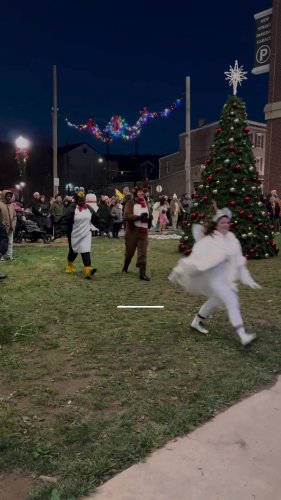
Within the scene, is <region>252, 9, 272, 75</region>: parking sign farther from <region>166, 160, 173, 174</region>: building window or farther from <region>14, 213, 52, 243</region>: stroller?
<region>166, 160, 173, 174</region>: building window

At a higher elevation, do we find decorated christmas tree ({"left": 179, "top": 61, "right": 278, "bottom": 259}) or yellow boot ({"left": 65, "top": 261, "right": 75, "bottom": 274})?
decorated christmas tree ({"left": 179, "top": 61, "right": 278, "bottom": 259})

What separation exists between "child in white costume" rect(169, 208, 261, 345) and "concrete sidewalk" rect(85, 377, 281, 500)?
5.89 feet

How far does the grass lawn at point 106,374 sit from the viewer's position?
10.1 feet

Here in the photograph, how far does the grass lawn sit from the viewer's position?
3.07 meters

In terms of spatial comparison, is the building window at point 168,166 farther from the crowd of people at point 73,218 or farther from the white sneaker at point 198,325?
the white sneaker at point 198,325

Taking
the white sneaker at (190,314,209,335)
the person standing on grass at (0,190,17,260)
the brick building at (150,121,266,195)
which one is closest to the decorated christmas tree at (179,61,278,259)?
the person standing on grass at (0,190,17,260)

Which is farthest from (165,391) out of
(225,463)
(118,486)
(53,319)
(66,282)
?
(66,282)

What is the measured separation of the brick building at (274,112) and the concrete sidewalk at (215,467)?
1144 inches

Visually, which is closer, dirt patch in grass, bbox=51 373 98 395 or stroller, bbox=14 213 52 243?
dirt patch in grass, bbox=51 373 98 395

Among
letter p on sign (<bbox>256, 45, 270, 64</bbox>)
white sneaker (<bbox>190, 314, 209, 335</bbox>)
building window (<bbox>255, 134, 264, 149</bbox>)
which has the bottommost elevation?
white sneaker (<bbox>190, 314, 209, 335</bbox>)

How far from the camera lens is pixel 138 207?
955 cm

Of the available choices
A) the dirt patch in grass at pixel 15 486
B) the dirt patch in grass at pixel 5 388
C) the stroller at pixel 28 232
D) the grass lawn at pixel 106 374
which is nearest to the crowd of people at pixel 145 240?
the stroller at pixel 28 232

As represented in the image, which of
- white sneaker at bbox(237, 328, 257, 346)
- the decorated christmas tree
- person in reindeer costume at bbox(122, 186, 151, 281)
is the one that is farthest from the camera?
the decorated christmas tree

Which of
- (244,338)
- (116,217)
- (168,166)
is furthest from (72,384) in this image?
(168,166)
